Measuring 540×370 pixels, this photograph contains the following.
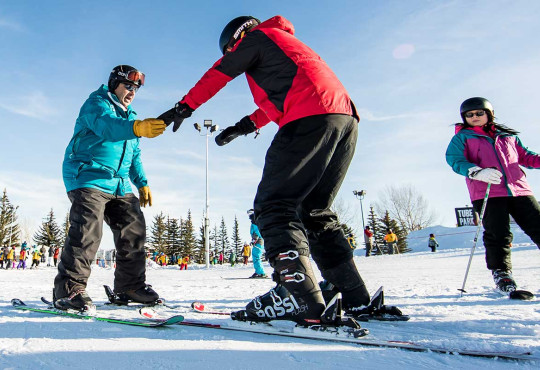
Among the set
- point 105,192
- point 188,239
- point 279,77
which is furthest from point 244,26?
point 188,239

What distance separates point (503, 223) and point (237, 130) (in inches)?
108

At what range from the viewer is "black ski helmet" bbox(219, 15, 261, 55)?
2.30 metres

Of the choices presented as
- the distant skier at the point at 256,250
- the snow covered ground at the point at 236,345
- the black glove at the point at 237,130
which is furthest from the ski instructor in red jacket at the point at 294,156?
the distant skier at the point at 256,250

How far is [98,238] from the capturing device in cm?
271

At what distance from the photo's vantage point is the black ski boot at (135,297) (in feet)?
9.15

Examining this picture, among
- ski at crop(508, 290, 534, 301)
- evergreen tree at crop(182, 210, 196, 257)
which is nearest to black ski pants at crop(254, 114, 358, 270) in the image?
ski at crop(508, 290, 534, 301)

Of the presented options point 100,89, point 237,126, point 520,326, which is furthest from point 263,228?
point 100,89

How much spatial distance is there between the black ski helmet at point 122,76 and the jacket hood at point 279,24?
1534mm

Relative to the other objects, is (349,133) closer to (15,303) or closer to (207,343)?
(207,343)

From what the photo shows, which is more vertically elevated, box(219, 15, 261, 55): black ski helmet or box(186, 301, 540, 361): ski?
box(219, 15, 261, 55): black ski helmet

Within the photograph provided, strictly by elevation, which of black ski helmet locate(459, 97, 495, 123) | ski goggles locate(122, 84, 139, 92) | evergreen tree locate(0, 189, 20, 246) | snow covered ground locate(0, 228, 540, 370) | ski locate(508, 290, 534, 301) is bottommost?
ski locate(508, 290, 534, 301)

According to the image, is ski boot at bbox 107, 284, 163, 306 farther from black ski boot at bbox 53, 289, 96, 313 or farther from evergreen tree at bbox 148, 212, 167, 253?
evergreen tree at bbox 148, 212, 167, 253

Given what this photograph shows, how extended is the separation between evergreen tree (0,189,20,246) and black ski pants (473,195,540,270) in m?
53.3

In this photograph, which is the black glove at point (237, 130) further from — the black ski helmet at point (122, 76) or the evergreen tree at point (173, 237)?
the evergreen tree at point (173, 237)
